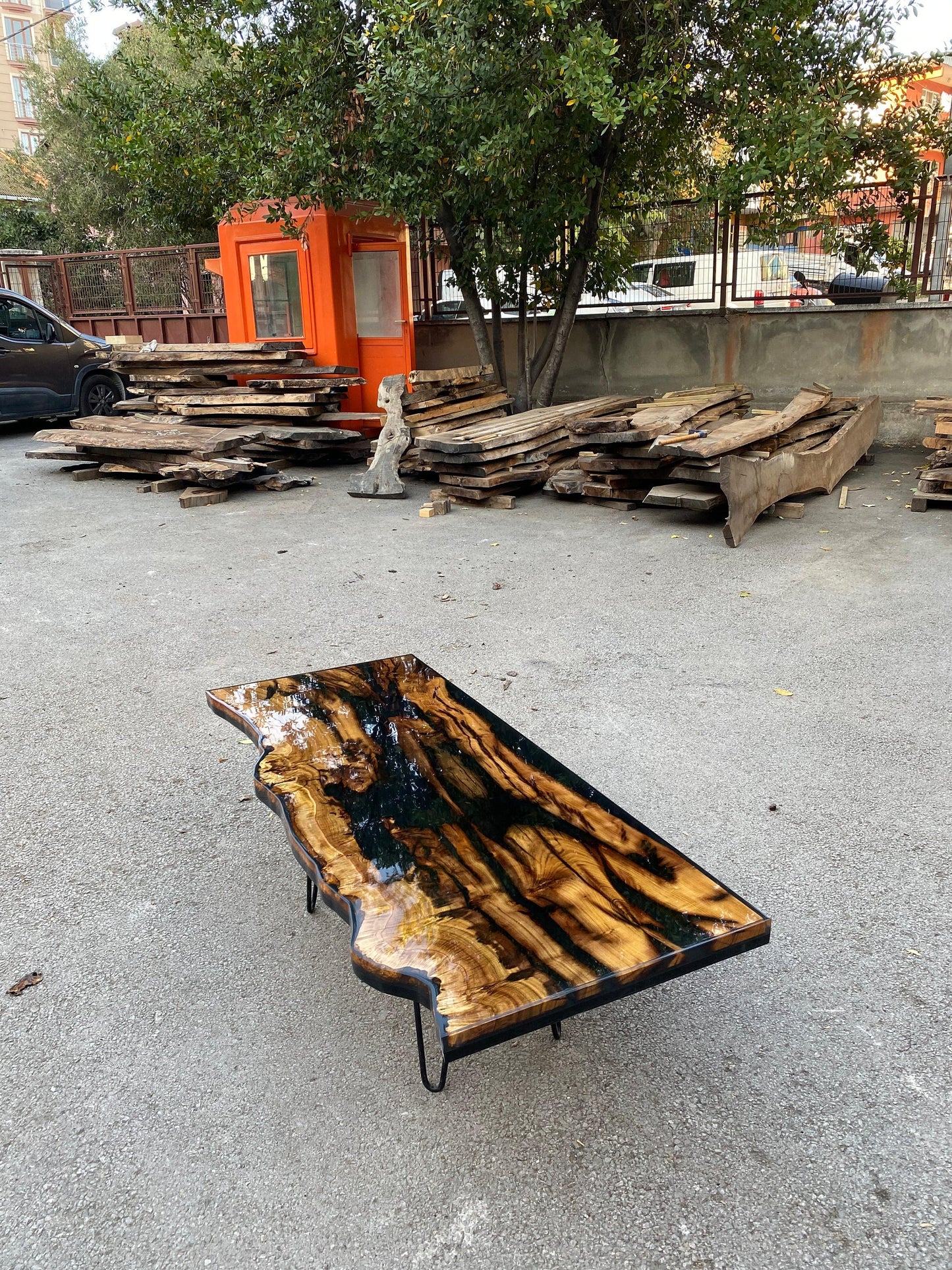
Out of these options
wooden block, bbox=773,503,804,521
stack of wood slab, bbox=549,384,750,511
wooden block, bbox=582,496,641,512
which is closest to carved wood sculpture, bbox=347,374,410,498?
stack of wood slab, bbox=549,384,750,511

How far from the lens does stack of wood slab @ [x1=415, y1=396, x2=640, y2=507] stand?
909 centimetres

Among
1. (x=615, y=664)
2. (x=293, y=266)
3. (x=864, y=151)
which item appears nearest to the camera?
(x=615, y=664)

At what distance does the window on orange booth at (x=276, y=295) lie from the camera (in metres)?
12.4

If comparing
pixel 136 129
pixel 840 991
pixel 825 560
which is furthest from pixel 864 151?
pixel 840 991

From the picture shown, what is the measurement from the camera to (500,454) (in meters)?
9.09

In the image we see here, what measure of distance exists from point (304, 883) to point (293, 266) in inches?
426

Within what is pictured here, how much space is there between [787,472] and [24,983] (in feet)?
23.2

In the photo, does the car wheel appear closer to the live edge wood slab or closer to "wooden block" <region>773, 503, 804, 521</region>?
"wooden block" <region>773, 503, 804, 521</region>

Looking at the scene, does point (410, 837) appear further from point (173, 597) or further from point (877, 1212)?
point (173, 597)

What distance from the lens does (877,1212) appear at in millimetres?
2021

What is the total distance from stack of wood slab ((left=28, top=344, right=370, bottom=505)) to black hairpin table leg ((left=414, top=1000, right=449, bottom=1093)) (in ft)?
27.8

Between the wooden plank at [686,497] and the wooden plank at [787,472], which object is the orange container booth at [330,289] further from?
the wooden plank at [787,472]

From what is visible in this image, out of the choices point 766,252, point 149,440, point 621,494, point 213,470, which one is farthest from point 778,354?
point 149,440

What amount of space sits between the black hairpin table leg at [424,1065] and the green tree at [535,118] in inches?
299
